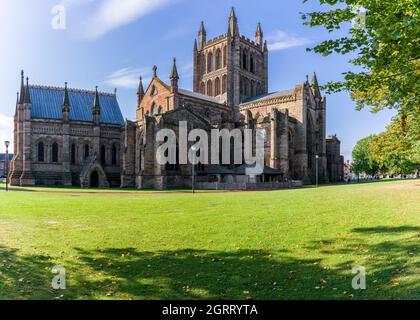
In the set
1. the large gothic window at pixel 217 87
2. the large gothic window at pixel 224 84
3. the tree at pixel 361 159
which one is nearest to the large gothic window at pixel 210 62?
the large gothic window at pixel 217 87

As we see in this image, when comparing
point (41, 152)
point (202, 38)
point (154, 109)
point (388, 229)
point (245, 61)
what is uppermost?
point (202, 38)

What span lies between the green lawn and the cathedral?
949 inches

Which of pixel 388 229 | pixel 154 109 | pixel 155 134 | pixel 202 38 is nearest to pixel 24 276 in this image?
pixel 388 229

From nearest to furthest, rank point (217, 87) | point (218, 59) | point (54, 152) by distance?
1. point (54, 152)
2. point (217, 87)
3. point (218, 59)

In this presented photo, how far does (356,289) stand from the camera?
584cm

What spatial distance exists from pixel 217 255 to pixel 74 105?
51.1 meters

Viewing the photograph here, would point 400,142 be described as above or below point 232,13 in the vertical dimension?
below

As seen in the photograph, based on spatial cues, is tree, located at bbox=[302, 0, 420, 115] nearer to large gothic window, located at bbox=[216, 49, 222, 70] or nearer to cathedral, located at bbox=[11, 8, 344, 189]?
cathedral, located at bbox=[11, 8, 344, 189]

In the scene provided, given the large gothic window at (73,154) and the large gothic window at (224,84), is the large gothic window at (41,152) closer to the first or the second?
the large gothic window at (73,154)

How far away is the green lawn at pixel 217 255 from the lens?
6.03 meters

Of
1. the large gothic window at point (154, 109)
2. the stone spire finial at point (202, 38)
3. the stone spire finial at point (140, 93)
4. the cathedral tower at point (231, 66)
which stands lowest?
the large gothic window at point (154, 109)

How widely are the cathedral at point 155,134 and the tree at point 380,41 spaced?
2468 cm

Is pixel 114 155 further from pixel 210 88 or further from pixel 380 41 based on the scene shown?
pixel 380 41

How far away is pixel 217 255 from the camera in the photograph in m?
8.23
